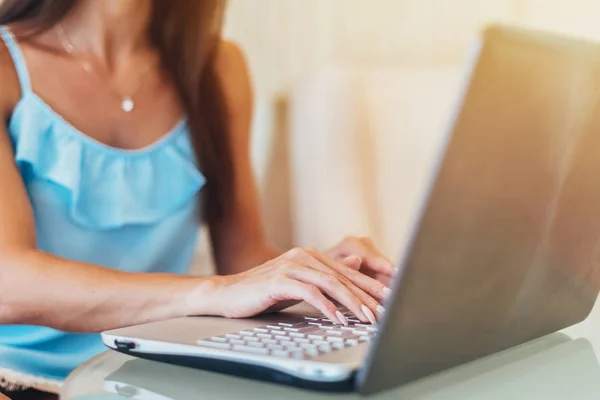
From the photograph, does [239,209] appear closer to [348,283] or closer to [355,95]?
[355,95]

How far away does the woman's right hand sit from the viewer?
1.85ft

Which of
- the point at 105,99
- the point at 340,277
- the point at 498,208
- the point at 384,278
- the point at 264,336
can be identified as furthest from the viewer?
the point at 105,99

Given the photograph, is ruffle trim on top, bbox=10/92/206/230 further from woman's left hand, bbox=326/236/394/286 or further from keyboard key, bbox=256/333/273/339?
keyboard key, bbox=256/333/273/339

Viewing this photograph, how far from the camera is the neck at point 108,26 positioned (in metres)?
1.03

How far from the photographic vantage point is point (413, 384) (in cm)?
46

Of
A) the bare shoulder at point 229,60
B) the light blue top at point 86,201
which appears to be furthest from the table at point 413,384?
the bare shoulder at point 229,60

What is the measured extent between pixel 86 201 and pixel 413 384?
0.61 meters

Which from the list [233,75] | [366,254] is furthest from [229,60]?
[366,254]

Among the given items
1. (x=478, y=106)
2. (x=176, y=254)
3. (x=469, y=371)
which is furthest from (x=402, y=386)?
(x=176, y=254)

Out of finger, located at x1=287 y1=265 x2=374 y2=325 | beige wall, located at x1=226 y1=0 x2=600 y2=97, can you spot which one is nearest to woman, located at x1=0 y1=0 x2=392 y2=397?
finger, located at x1=287 y1=265 x2=374 y2=325

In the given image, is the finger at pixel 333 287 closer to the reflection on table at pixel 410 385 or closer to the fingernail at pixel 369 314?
the fingernail at pixel 369 314

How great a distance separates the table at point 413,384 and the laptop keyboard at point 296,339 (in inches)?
1.0

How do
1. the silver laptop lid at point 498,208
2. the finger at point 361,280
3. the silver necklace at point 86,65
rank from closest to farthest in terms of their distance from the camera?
the silver laptop lid at point 498,208, the finger at point 361,280, the silver necklace at point 86,65

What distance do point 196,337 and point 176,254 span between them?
1.84ft
